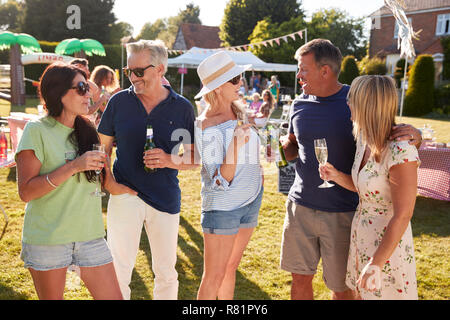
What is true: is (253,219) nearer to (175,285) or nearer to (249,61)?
(175,285)

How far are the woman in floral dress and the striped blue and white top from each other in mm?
656

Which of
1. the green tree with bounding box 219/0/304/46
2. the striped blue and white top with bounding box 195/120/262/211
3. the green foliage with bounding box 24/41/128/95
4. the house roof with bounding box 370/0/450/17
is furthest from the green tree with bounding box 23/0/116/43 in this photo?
the striped blue and white top with bounding box 195/120/262/211

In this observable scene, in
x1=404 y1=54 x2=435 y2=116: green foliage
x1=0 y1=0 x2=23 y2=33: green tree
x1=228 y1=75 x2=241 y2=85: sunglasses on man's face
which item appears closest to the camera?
x1=228 y1=75 x2=241 y2=85: sunglasses on man's face

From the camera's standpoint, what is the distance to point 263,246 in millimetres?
4871

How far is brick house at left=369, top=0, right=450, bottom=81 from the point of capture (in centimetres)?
3167

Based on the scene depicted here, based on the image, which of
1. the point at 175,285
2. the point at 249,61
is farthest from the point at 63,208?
the point at 249,61

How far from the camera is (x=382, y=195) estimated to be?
2.19m

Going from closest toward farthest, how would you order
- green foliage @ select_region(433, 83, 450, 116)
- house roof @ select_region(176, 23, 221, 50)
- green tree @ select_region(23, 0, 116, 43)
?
green foliage @ select_region(433, 83, 450, 116) → green tree @ select_region(23, 0, 116, 43) → house roof @ select_region(176, 23, 221, 50)

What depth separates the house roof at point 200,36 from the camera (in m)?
43.5

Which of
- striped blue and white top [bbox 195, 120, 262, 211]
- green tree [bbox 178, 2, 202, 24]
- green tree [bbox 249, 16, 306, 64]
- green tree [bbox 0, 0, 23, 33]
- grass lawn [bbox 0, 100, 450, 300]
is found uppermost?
Answer: green tree [bbox 178, 2, 202, 24]

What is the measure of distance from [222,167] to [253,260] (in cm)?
239

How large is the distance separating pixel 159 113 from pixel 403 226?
A: 172 cm

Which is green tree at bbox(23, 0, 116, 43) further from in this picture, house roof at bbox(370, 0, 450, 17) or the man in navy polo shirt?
the man in navy polo shirt
